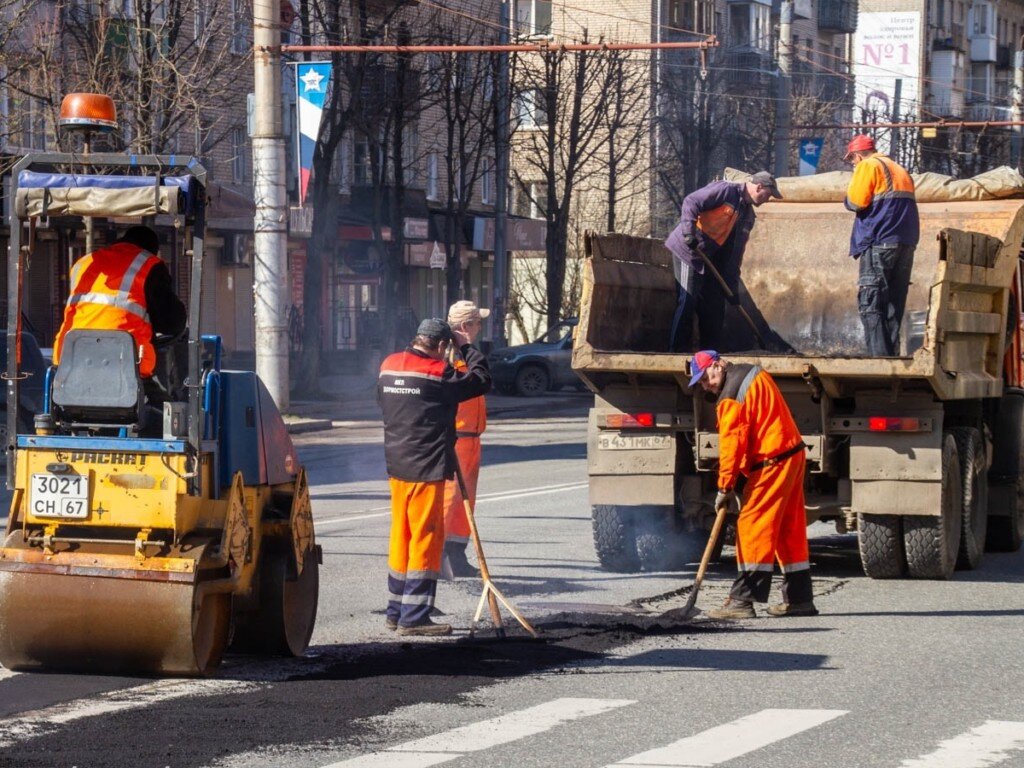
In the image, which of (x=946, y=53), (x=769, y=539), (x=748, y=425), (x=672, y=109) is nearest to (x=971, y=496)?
(x=769, y=539)

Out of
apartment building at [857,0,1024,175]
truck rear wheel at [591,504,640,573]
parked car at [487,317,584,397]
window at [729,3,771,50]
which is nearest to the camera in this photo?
truck rear wheel at [591,504,640,573]

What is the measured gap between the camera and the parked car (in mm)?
36156

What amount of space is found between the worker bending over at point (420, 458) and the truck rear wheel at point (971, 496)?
13.1 ft

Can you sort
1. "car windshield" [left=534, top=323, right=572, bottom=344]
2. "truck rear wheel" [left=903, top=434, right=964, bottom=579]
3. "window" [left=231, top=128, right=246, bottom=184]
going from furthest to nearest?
"window" [left=231, top=128, right=246, bottom=184]
"car windshield" [left=534, top=323, right=572, bottom=344]
"truck rear wheel" [left=903, top=434, right=964, bottom=579]

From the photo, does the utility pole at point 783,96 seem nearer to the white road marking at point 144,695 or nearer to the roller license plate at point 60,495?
Answer: the white road marking at point 144,695

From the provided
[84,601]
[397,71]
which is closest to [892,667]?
[84,601]

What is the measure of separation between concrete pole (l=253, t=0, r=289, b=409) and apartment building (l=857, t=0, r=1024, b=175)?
5353 centimetres

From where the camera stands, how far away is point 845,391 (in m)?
11.5

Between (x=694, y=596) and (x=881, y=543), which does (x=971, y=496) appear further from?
(x=694, y=596)

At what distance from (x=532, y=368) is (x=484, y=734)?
2932 centimetres

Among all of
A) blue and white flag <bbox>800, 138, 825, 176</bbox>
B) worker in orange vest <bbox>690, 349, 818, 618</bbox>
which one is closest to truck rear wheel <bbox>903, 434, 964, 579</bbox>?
worker in orange vest <bbox>690, 349, 818, 618</bbox>

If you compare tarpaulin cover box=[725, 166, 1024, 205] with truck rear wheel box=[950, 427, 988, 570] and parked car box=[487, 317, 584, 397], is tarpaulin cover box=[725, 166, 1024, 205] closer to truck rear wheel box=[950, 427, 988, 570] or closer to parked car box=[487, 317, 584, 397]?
truck rear wheel box=[950, 427, 988, 570]

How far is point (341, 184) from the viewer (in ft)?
147

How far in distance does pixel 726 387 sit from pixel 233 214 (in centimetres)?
2123
